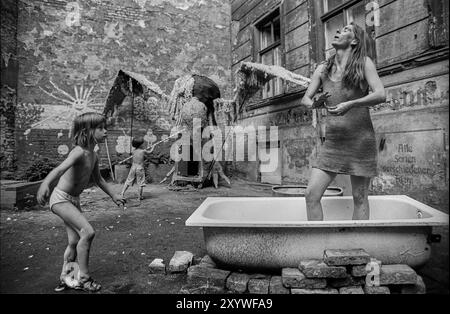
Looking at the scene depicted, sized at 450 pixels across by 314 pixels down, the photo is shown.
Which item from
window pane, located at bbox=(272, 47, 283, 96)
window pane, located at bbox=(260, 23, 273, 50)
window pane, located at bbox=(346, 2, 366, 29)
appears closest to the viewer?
window pane, located at bbox=(346, 2, 366, 29)

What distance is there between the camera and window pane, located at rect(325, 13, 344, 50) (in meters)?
5.04

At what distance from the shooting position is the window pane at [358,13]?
4493 millimetres

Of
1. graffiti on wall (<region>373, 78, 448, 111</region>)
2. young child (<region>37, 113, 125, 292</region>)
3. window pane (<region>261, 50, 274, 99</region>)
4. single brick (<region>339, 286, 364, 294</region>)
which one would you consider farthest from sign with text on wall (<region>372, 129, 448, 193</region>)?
young child (<region>37, 113, 125, 292</region>)

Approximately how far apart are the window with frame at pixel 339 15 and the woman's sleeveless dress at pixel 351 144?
3.39 metres

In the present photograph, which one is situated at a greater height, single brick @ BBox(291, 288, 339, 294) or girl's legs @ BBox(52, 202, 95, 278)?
girl's legs @ BBox(52, 202, 95, 278)

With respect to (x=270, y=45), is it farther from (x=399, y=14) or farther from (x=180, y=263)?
(x=180, y=263)

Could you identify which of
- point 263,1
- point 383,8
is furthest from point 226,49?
point 383,8

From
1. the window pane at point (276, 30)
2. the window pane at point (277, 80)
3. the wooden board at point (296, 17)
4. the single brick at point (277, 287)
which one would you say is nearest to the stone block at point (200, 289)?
the single brick at point (277, 287)

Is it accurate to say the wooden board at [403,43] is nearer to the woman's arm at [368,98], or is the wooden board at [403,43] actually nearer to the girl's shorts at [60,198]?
the woman's arm at [368,98]

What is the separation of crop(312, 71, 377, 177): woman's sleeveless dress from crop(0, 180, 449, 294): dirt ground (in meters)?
0.69

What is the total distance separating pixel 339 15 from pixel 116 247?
5.80m

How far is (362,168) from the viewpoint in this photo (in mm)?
2031

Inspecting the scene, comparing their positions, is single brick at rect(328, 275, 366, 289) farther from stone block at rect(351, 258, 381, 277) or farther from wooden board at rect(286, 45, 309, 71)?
wooden board at rect(286, 45, 309, 71)

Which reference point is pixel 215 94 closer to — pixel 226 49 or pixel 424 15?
pixel 226 49
